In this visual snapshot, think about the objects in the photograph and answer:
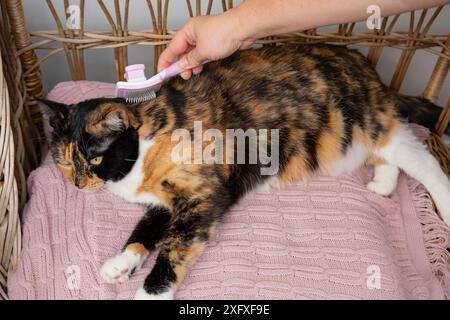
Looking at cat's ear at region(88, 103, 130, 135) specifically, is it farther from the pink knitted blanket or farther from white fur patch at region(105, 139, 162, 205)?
the pink knitted blanket

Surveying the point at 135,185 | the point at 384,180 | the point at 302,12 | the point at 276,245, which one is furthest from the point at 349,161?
the point at 135,185

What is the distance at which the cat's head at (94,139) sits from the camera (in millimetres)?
1136

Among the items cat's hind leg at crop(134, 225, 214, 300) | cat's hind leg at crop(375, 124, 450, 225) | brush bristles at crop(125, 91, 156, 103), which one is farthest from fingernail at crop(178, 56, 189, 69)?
cat's hind leg at crop(375, 124, 450, 225)

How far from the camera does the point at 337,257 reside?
→ 1.20 metres

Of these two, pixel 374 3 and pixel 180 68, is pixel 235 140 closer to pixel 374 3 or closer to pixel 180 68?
Answer: pixel 180 68

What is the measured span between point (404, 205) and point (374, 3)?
653 mm

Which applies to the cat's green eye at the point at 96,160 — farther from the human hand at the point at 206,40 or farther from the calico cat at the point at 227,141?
the human hand at the point at 206,40

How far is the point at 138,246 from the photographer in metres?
1.18

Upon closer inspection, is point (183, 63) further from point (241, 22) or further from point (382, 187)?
point (382, 187)

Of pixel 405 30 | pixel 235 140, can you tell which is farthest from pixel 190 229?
pixel 405 30

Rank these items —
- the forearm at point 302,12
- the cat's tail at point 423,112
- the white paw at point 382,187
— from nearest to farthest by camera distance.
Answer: the forearm at point 302,12, the white paw at point 382,187, the cat's tail at point 423,112

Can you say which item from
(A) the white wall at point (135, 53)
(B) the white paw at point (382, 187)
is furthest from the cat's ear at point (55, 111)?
(B) the white paw at point (382, 187)

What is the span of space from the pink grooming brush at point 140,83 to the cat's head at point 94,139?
0.15ft
